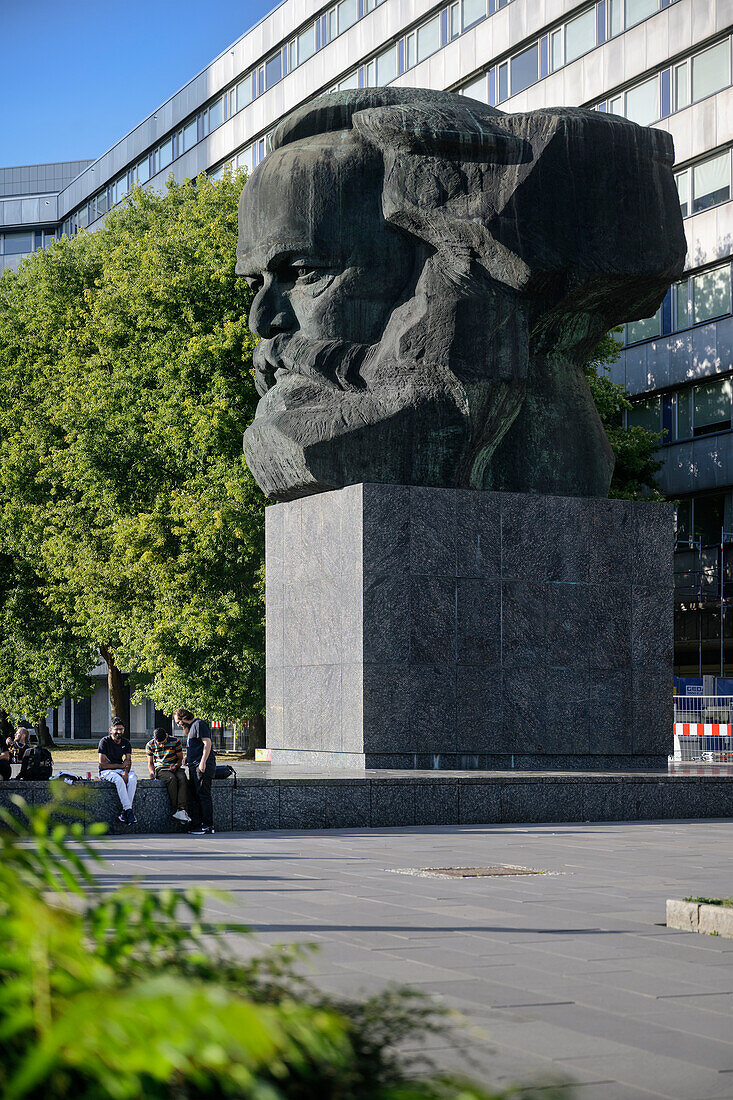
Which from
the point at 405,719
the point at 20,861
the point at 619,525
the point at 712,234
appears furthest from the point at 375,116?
the point at 712,234

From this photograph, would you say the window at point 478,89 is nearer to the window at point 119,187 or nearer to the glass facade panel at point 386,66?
the glass facade panel at point 386,66

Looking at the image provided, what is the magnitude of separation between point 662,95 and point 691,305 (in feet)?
21.5

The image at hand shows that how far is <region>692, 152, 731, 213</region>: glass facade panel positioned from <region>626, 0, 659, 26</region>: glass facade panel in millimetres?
5199

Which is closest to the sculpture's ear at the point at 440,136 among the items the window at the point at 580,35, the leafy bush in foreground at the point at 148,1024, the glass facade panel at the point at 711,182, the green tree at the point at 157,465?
the green tree at the point at 157,465

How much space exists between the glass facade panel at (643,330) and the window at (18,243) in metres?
51.9

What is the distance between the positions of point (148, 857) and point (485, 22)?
41964mm

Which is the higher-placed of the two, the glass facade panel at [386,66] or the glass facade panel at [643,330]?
the glass facade panel at [386,66]

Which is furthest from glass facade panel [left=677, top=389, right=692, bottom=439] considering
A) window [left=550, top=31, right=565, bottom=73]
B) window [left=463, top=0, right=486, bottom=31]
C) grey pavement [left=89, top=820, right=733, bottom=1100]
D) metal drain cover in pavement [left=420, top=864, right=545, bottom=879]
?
metal drain cover in pavement [left=420, top=864, right=545, bottom=879]

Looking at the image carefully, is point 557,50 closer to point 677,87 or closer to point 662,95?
point 662,95

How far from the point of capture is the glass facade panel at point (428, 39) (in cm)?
5062

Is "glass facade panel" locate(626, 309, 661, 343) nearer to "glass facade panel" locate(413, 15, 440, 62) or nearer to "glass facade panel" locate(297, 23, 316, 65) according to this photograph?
"glass facade panel" locate(413, 15, 440, 62)

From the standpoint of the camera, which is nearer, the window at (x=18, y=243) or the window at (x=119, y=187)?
the window at (x=119, y=187)

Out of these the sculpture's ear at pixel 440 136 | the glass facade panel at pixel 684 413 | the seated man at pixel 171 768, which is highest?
the glass facade panel at pixel 684 413

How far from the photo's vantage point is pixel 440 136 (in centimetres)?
1734
